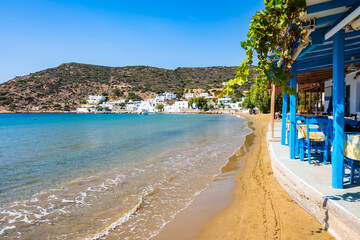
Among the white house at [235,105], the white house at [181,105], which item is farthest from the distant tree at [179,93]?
the white house at [235,105]

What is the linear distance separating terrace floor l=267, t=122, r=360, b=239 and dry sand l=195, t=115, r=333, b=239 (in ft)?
0.54

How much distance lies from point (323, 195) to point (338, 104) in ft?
4.56

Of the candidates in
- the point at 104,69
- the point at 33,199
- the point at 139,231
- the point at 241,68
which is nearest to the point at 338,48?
the point at 241,68

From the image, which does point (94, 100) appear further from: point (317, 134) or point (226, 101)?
point (317, 134)

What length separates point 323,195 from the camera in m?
3.48

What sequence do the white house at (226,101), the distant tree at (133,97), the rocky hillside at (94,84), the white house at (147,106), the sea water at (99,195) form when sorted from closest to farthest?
the sea water at (99,195) → the white house at (226,101) → the rocky hillside at (94,84) → the white house at (147,106) → the distant tree at (133,97)

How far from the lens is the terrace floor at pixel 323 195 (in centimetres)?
293

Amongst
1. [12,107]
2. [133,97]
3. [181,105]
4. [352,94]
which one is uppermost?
[133,97]

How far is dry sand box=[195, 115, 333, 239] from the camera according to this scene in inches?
138

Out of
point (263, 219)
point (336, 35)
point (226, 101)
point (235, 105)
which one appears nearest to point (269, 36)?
point (336, 35)

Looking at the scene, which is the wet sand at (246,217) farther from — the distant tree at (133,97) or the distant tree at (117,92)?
the distant tree at (117,92)

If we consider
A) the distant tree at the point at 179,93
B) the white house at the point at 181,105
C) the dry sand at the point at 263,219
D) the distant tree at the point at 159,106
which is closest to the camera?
the dry sand at the point at 263,219

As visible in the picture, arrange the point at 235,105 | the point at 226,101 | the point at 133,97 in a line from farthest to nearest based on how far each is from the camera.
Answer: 1. the point at 133,97
2. the point at 226,101
3. the point at 235,105

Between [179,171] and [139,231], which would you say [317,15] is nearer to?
[139,231]
